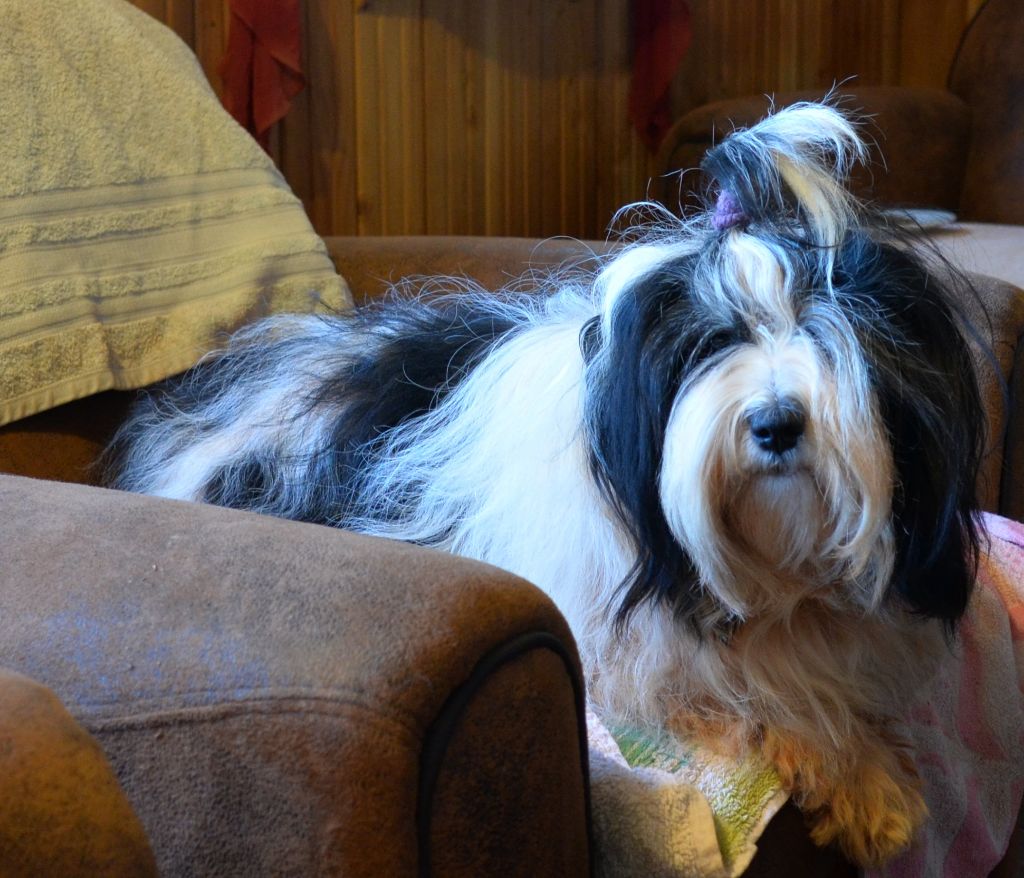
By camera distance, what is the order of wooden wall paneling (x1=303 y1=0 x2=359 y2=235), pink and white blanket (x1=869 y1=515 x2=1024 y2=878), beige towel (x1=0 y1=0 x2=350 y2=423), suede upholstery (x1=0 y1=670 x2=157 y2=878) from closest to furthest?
suede upholstery (x1=0 y1=670 x2=157 y2=878)
pink and white blanket (x1=869 y1=515 x2=1024 y2=878)
beige towel (x1=0 y1=0 x2=350 y2=423)
wooden wall paneling (x1=303 y1=0 x2=359 y2=235)

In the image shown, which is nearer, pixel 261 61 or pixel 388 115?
pixel 261 61

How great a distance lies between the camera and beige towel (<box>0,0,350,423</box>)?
5.05 ft

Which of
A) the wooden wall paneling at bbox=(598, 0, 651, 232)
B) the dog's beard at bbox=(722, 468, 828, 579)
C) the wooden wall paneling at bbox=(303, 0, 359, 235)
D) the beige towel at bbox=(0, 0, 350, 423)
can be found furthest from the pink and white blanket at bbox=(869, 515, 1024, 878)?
the wooden wall paneling at bbox=(598, 0, 651, 232)

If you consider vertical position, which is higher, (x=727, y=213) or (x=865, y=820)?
(x=727, y=213)

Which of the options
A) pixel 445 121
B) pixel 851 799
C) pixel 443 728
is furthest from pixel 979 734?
pixel 445 121

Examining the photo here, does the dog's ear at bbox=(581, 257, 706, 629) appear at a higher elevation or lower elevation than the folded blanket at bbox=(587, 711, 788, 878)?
higher

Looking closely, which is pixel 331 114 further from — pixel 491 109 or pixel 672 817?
pixel 672 817

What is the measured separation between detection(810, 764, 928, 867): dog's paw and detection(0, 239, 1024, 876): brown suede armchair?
14.2 inches

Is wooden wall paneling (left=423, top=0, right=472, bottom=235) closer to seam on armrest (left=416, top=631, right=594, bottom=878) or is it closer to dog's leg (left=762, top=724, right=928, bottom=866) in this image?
dog's leg (left=762, top=724, right=928, bottom=866)

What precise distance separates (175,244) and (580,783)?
118cm

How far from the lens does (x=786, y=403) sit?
98cm

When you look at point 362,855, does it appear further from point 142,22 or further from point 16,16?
point 142,22

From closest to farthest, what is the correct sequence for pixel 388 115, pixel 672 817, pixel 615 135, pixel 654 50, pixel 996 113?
pixel 672 817
pixel 388 115
pixel 996 113
pixel 654 50
pixel 615 135

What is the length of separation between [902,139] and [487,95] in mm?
1078
